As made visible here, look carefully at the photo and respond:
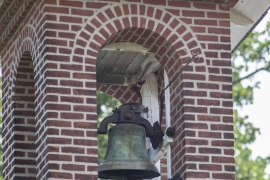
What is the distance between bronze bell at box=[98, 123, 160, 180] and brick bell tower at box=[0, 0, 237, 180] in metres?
0.26

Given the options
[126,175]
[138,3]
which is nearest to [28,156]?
[126,175]

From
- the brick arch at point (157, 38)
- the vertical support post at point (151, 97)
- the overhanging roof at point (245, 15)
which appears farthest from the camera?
the vertical support post at point (151, 97)

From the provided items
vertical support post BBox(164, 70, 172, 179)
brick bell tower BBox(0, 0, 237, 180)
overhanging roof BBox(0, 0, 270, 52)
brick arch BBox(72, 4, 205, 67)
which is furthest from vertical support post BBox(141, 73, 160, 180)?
brick arch BBox(72, 4, 205, 67)

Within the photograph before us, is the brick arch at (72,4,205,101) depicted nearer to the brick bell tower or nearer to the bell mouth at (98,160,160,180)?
the brick bell tower

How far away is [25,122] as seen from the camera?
1385 centimetres

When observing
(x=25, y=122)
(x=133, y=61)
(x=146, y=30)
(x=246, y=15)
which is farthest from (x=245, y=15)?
(x=25, y=122)

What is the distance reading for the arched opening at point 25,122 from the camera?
1366cm

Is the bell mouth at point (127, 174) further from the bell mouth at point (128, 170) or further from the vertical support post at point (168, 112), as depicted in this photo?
the vertical support post at point (168, 112)

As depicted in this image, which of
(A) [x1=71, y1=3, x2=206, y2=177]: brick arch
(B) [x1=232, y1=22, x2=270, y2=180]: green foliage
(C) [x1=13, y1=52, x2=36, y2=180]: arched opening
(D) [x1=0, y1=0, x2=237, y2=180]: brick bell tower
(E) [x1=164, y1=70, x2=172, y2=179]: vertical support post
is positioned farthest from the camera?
(B) [x1=232, y1=22, x2=270, y2=180]: green foliage

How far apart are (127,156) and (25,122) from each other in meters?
1.22

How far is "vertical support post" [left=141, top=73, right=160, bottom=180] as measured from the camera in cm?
1444

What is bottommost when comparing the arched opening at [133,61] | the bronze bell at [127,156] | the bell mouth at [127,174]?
the bell mouth at [127,174]

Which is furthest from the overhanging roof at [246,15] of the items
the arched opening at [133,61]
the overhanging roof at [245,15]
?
the arched opening at [133,61]

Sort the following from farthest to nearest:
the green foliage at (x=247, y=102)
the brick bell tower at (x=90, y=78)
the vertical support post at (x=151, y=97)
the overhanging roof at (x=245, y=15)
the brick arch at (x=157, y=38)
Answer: the green foliage at (x=247, y=102) → the vertical support post at (x=151, y=97) → the overhanging roof at (x=245, y=15) → the brick arch at (x=157, y=38) → the brick bell tower at (x=90, y=78)
